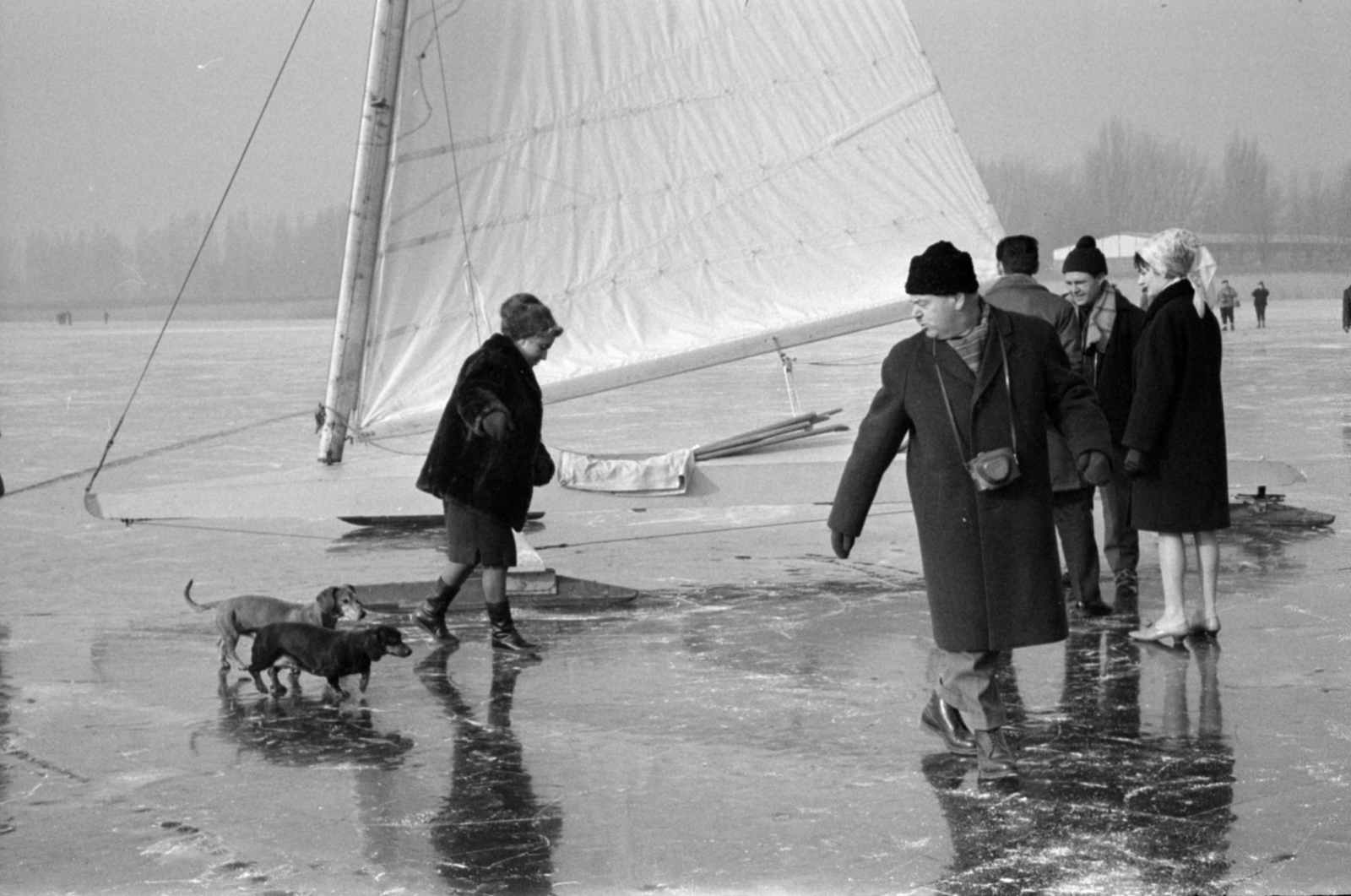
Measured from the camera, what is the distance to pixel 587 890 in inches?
153

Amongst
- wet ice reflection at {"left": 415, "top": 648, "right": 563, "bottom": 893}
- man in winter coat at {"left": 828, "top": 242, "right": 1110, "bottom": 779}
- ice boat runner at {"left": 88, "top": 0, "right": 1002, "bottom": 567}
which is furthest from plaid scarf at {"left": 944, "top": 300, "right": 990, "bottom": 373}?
ice boat runner at {"left": 88, "top": 0, "right": 1002, "bottom": 567}

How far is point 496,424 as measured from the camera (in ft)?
20.5

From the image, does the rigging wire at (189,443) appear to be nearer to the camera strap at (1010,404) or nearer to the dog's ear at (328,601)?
the dog's ear at (328,601)

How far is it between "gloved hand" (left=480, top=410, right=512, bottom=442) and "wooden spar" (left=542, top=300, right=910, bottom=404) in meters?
1.96

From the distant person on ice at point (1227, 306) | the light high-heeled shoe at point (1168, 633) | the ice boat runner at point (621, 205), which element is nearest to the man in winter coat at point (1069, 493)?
the light high-heeled shoe at point (1168, 633)

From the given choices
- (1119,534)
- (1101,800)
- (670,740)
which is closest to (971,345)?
(1101,800)

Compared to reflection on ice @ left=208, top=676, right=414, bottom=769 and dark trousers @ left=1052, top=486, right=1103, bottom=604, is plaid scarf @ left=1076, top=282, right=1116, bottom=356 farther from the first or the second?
reflection on ice @ left=208, top=676, right=414, bottom=769

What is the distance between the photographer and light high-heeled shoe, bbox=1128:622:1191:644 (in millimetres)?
6473

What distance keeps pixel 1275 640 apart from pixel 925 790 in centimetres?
245

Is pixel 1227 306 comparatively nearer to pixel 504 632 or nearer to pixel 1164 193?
pixel 1164 193

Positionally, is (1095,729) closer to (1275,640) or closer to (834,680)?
(834,680)

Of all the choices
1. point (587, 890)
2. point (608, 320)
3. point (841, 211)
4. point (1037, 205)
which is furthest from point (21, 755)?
point (1037, 205)

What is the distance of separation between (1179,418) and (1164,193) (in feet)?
189

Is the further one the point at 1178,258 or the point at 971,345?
the point at 1178,258
